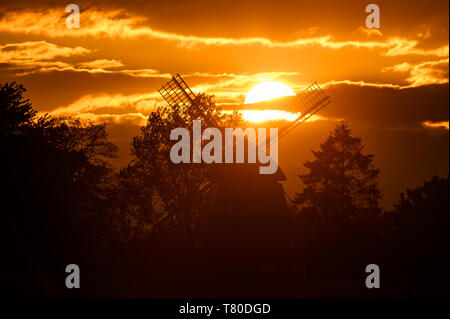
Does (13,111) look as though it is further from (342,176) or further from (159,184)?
(342,176)

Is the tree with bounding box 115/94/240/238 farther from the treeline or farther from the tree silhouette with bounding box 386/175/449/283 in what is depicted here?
the tree silhouette with bounding box 386/175/449/283

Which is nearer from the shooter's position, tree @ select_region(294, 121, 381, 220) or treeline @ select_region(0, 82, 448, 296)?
treeline @ select_region(0, 82, 448, 296)

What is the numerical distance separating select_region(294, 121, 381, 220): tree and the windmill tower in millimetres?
23269

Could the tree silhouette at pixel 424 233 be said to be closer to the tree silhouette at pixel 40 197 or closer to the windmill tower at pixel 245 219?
the windmill tower at pixel 245 219

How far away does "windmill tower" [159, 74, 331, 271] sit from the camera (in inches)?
1318

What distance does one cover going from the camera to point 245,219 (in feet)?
110

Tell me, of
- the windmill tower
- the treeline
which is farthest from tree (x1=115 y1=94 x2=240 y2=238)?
the windmill tower

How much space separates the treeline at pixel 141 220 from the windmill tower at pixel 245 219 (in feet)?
1.46

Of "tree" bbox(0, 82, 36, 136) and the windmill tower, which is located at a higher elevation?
"tree" bbox(0, 82, 36, 136)

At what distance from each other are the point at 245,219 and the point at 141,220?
1292cm

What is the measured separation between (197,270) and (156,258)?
511 centimetres

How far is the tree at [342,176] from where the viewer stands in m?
57.8

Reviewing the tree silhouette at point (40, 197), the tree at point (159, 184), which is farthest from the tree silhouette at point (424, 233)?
the tree silhouette at point (40, 197)

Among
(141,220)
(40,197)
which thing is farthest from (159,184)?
(40,197)
